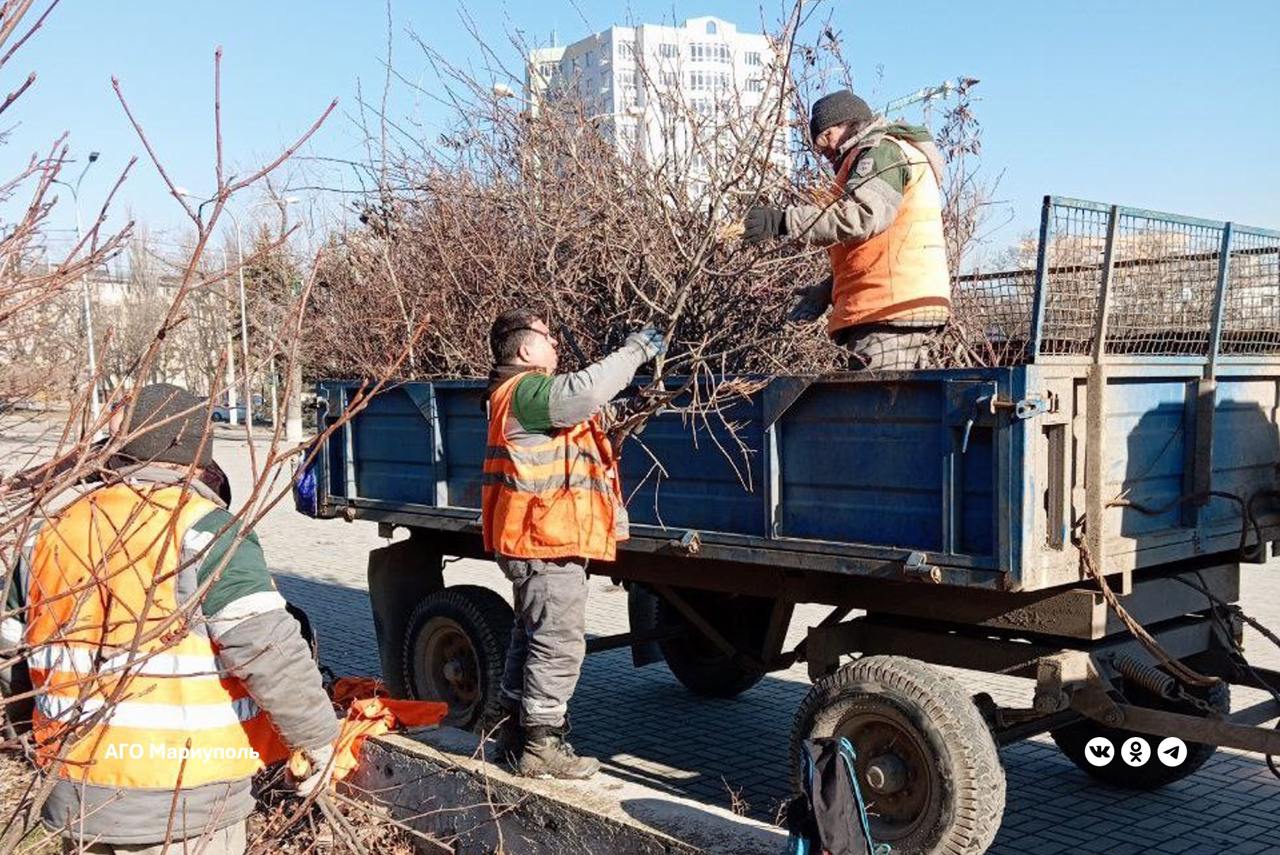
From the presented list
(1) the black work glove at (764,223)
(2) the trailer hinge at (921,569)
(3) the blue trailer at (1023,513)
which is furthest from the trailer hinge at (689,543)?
(1) the black work glove at (764,223)

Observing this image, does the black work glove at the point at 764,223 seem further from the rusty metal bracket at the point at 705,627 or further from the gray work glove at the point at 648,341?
the rusty metal bracket at the point at 705,627

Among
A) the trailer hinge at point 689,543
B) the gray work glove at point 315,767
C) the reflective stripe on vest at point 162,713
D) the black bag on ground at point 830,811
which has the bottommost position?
the black bag on ground at point 830,811

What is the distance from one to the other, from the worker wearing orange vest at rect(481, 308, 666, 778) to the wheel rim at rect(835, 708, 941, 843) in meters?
0.99

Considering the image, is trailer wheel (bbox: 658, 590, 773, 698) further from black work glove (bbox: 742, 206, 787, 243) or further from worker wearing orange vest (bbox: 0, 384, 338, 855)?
worker wearing orange vest (bbox: 0, 384, 338, 855)

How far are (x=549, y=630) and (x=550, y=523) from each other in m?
0.38

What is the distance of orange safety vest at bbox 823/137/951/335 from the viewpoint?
4723mm

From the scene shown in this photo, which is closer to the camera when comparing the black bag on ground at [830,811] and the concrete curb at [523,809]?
the black bag on ground at [830,811]

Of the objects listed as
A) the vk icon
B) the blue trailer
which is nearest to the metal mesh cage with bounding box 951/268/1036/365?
the blue trailer

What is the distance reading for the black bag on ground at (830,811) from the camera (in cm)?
333

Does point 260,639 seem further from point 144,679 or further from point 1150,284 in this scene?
point 1150,284

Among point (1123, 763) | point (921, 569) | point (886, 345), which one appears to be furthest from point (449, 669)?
point (1123, 763)

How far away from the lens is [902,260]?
4.73 m

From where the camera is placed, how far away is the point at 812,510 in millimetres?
4457

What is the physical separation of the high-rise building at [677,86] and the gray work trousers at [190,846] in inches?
115
